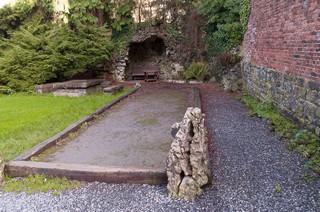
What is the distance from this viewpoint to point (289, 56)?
17.6ft

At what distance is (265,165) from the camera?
3.55 m

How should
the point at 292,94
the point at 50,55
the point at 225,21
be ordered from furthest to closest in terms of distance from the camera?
the point at 225,21 < the point at 50,55 < the point at 292,94

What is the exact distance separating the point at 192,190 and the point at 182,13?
38.3ft

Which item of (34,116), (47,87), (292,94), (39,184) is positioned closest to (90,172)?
→ (39,184)

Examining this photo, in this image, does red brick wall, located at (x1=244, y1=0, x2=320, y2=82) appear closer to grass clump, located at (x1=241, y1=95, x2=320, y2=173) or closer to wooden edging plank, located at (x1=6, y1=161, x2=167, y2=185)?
grass clump, located at (x1=241, y1=95, x2=320, y2=173)

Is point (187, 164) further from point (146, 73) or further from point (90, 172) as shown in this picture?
point (146, 73)

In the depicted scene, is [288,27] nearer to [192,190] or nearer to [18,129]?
[192,190]

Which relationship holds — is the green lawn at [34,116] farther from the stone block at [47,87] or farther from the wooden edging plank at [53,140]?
the stone block at [47,87]

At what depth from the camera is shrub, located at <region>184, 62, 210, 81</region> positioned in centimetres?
1198

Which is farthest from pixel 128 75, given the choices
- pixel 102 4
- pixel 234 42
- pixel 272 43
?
pixel 272 43

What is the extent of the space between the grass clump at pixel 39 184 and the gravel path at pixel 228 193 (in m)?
0.10

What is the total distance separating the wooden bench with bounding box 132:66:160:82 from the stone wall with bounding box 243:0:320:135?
6166 mm

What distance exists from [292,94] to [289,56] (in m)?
0.78

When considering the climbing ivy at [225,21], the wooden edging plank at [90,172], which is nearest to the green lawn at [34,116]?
the wooden edging plank at [90,172]
